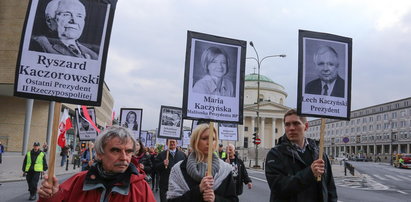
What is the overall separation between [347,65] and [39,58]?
3.57 metres

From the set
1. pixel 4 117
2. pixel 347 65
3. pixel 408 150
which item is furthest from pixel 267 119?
pixel 347 65

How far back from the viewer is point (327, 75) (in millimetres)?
4543

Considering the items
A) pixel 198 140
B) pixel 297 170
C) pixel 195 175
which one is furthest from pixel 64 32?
pixel 297 170

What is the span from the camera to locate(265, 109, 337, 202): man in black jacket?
3576 mm

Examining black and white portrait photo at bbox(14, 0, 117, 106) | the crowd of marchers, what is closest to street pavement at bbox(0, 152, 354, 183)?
black and white portrait photo at bbox(14, 0, 117, 106)

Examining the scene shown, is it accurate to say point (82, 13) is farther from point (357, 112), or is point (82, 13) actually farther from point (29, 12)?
point (357, 112)

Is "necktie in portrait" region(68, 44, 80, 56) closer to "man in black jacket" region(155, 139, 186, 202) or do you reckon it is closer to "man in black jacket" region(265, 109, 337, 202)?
"man in black jacket" region(265, 109, 337, 202)

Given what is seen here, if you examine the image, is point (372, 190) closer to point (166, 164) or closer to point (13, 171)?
point (166, 164)

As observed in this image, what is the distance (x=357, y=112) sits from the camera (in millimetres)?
125188

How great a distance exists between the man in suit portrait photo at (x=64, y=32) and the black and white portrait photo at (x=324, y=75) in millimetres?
2424

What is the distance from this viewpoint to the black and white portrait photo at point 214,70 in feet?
15.0

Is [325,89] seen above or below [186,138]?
above

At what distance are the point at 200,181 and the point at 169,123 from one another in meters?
8.05

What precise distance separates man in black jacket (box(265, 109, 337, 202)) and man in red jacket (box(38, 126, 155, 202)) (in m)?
1.50
